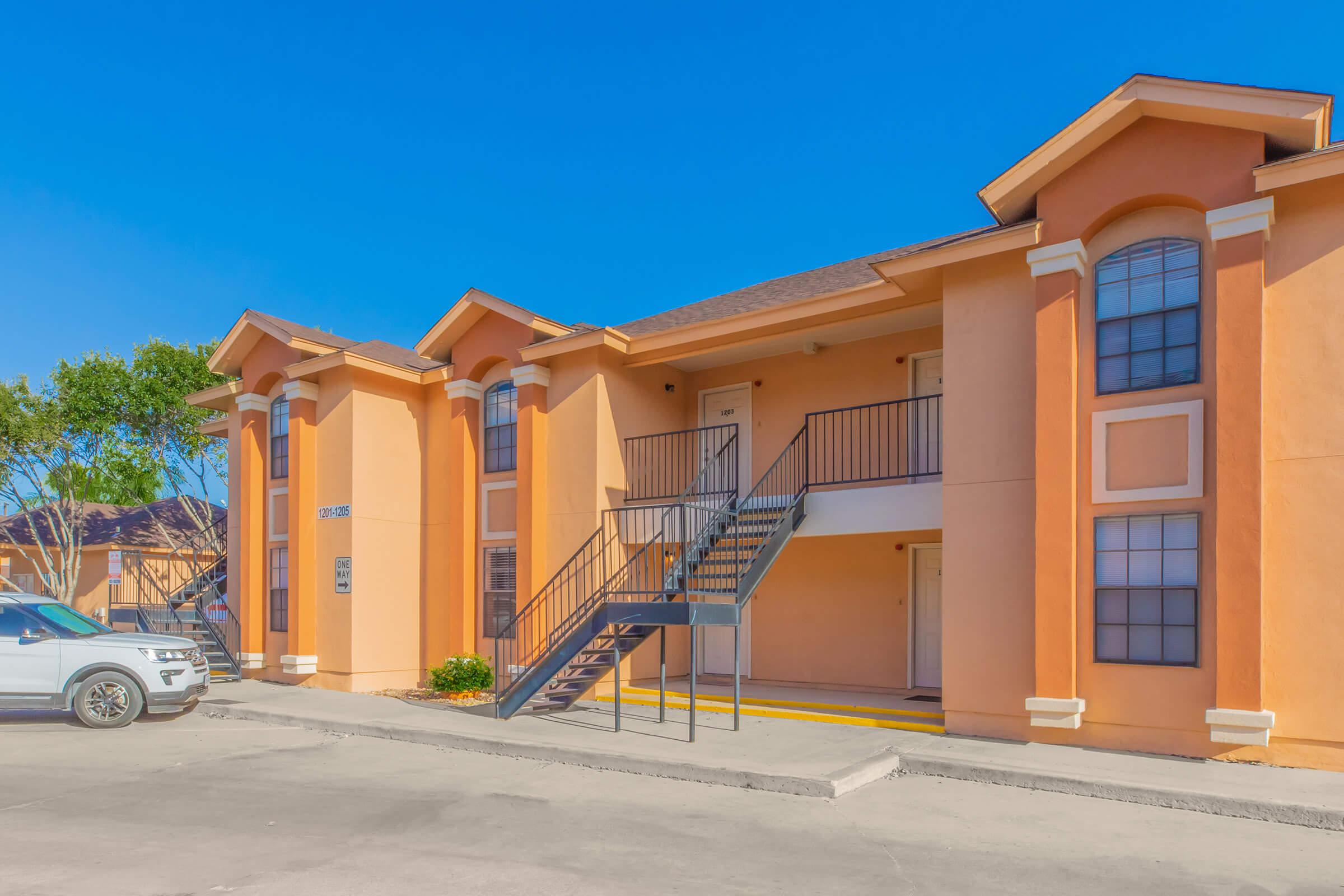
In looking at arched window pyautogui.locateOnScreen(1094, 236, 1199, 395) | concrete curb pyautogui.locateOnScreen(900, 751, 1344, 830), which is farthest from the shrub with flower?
arched window pyautogui.locateOnScreen(1094, 236, 1199, 395)

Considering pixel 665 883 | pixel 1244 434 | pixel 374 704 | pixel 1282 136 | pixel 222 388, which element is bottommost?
pixel 374 704

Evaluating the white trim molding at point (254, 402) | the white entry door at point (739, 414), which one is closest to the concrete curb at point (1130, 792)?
the white entry door at point (739, 414)

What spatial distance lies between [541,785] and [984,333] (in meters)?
7.04

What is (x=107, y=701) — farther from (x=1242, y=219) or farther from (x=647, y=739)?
(x=1242, y=219)

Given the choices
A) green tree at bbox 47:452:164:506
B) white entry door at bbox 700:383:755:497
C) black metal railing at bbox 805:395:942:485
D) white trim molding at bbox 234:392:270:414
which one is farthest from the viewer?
green tree at bbox 47:452:164:506

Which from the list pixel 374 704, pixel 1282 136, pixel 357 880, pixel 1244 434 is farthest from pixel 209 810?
pixel 1282 136

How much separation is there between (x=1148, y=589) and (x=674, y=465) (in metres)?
7.91

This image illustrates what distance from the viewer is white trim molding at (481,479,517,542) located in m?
15.9

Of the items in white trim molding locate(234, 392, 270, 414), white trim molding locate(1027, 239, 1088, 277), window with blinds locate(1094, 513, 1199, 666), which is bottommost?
window with blinds locate(1094, 513, 1199, 666)

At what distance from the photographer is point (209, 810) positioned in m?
8.08

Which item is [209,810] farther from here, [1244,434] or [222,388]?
[222,388]

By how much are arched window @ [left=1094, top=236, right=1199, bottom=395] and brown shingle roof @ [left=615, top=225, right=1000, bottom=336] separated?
276 centimetres

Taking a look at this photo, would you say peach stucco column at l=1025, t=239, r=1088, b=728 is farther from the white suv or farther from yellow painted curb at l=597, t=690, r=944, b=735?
the white suv

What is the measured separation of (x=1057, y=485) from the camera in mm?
9977
